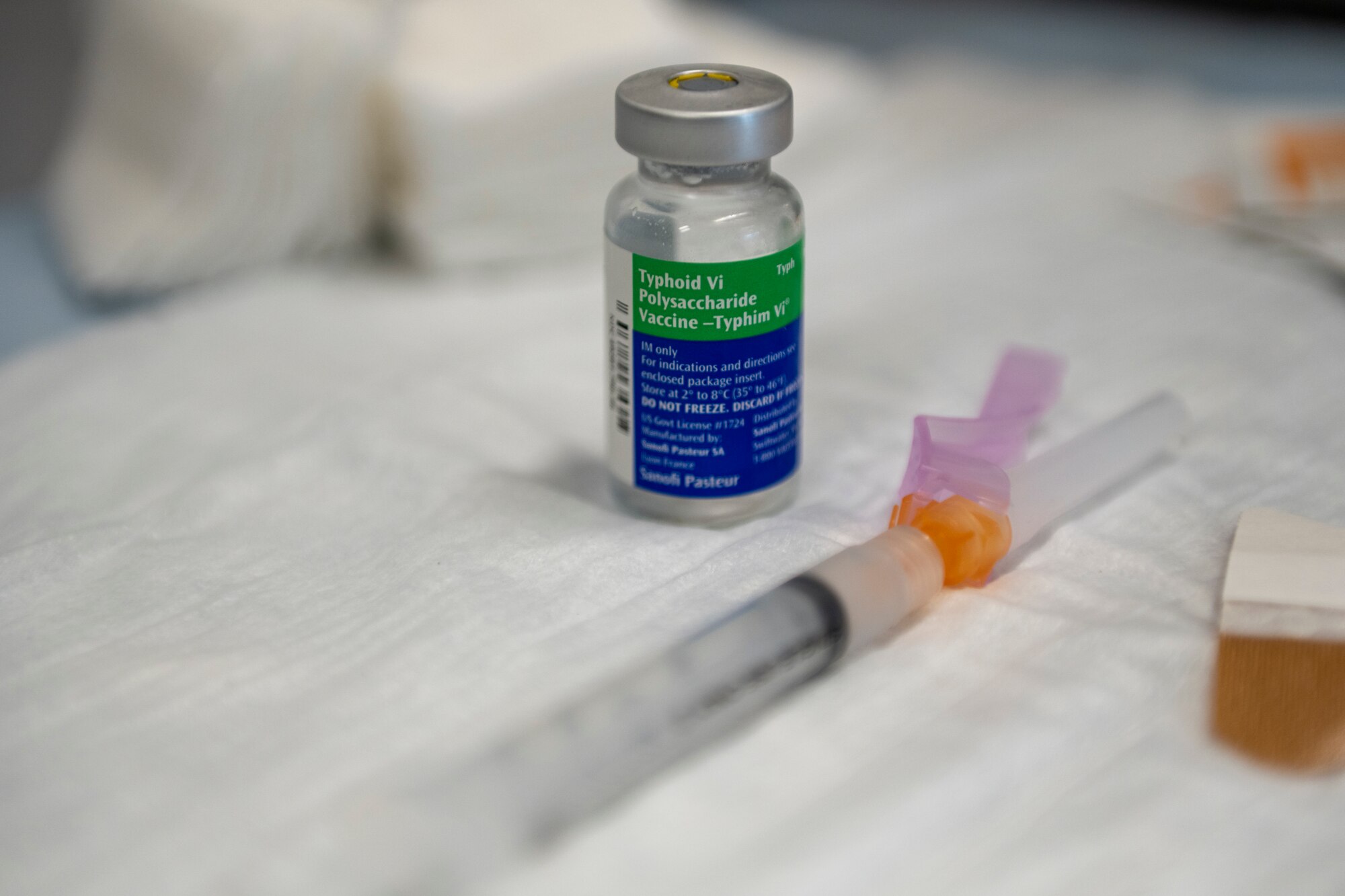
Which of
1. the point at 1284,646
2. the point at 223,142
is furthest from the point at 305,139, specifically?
the point at 1284,646

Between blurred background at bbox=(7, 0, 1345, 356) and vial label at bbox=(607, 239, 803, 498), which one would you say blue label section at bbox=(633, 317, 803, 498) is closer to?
vial label at bbox=(607, 239, 803, 498)

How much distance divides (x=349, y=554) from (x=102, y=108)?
0.52 metres

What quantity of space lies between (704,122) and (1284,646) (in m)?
0.32

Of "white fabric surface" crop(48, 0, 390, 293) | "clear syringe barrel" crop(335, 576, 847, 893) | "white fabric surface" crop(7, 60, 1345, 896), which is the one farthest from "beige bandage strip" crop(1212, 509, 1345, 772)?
"white fabric surface" crop(48, 0, 390, 293)

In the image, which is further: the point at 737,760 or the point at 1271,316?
the point at 1271,316

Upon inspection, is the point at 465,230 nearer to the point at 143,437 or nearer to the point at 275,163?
the point at 275,163

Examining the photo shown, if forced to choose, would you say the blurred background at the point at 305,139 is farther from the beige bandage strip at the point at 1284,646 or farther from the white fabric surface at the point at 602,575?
the beige bandage strip at the point at 1284,646

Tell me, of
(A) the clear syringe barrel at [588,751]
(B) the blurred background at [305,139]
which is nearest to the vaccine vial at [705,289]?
(A) the clear syringe barrel at [588,751]

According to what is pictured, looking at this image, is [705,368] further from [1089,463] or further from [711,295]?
[1089,463]

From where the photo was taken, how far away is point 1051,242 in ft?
3.10

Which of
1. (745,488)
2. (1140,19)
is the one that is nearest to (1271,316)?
(745,488)

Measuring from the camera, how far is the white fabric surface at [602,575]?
1.42 ft

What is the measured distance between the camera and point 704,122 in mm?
525

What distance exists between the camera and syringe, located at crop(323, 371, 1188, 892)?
411mm
